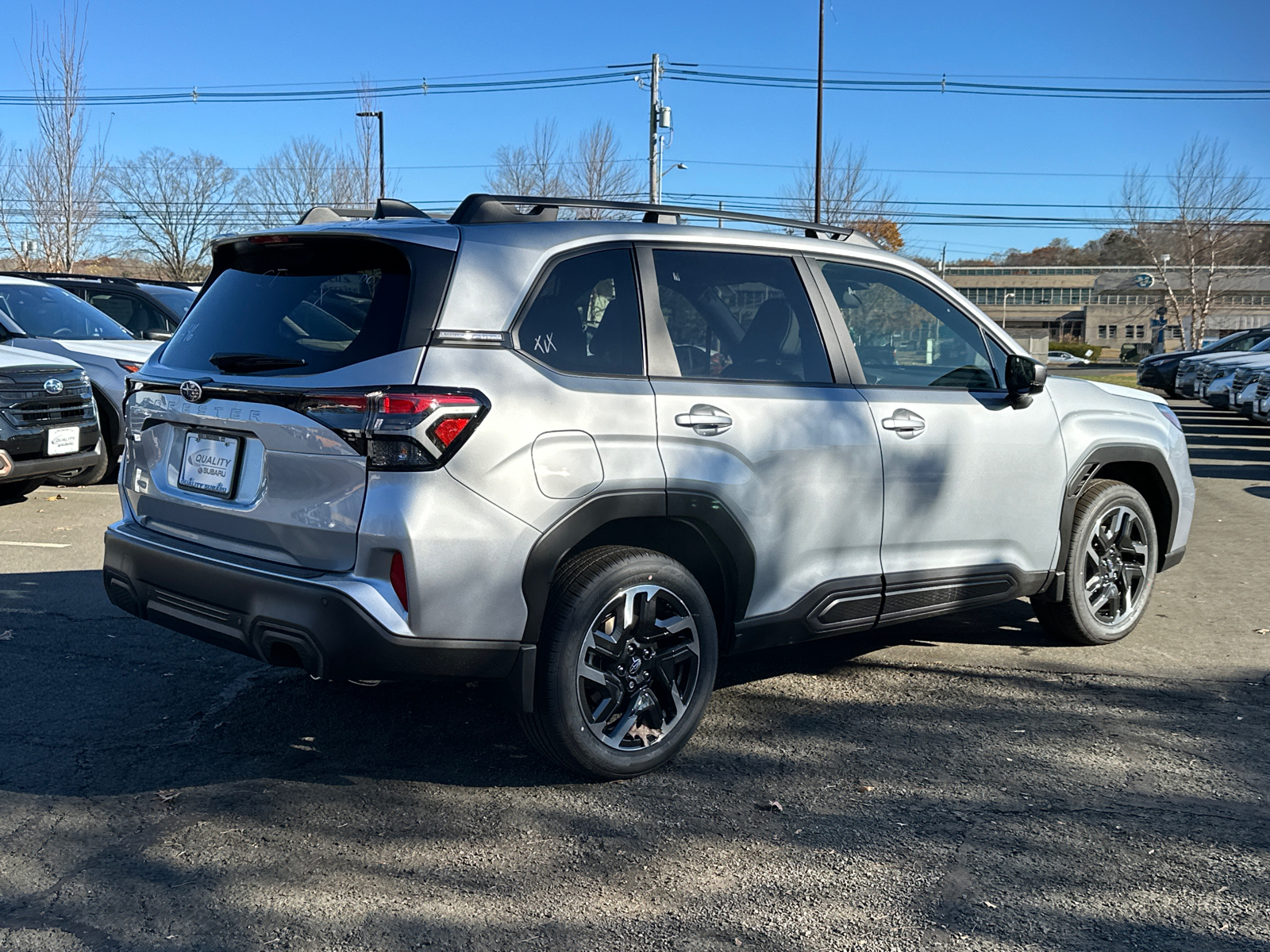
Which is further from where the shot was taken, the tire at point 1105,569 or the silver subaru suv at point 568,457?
the tire at point 1105,569

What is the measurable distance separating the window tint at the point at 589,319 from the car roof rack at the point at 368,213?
57cm

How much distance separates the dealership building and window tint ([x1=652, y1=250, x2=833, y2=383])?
82.8 metres

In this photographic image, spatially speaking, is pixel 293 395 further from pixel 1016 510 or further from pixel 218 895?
pixel 1016 510

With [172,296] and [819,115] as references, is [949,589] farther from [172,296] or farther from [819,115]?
[819,115]

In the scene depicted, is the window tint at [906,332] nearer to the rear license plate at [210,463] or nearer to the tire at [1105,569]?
the tire at [1105,569]

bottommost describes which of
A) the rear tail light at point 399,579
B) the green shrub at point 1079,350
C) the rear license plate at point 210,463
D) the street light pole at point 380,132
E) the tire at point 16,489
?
the tire at point 16,489

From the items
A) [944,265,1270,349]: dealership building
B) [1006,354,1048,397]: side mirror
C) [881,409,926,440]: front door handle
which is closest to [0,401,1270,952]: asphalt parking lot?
[881,409,926,440]: front door handle

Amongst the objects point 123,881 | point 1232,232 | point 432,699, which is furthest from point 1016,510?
point 1232,232

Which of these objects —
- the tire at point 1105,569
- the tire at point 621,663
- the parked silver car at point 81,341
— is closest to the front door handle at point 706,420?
the tire at point 621,663

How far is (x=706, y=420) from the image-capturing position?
3.83m

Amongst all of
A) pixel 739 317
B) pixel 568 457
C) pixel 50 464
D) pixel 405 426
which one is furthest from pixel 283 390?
pixel 50 464

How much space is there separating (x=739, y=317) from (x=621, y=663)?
1393mm

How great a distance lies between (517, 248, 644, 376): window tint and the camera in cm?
360

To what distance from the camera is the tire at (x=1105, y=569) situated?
5.21 m
